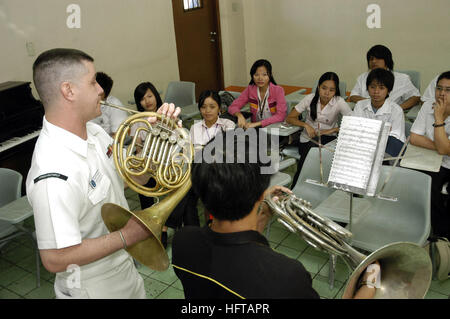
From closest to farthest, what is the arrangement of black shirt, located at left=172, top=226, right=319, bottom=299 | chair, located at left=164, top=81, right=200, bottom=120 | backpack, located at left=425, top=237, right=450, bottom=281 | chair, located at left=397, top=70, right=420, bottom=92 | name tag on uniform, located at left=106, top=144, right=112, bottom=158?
1. black shirt, located at left=172, top=226, right=319, bottom=299
2. name tag on uniform, located at left=106, top=144, right=112, bottom=158
3. backpack, located at left=425, top=237, right=450, bottom=281
4. chair, located at left=397, top=70, right=420, bottom=92
5. chair, located at left=164, top=81, right=200, bottom=120

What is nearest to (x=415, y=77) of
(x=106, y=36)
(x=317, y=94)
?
(x=317, y=94)

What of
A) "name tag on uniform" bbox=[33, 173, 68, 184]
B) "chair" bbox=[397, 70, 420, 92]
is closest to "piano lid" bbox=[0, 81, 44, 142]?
"name tag on uniform" bbox=[33, 173, 68, 184]

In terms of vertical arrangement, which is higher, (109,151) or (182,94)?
(109,151)

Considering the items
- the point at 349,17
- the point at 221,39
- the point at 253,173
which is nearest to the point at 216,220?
the point at 253,173

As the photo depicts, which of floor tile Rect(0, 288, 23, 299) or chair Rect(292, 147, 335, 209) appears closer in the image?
floor tile Rect(0, 288, 23, 299)

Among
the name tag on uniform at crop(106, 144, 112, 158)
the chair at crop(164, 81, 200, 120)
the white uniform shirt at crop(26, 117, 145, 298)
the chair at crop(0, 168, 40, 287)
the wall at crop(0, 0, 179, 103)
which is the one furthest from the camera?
the chair at crop(164, 81, 200, 120)

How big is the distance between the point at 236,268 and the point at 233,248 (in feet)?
0.20

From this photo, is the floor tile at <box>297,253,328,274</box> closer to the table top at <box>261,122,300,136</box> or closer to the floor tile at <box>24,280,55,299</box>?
the table top at <box>261,122,300,136</box>

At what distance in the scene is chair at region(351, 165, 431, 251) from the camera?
2432 mm

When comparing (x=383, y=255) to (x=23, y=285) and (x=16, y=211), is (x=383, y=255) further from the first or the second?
(x=23, y=285)

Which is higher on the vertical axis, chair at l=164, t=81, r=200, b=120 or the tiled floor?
chair at l=164, t=81, r=200, b=120

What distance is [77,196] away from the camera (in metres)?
1.49

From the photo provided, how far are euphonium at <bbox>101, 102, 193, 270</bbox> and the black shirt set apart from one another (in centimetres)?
39

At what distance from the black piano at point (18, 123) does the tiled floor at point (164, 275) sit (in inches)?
33.4
